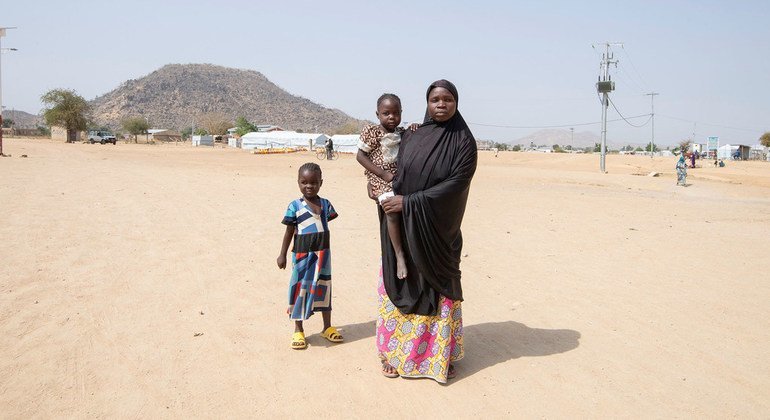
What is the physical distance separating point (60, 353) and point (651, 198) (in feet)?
52.7

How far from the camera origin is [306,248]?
411 centimetres

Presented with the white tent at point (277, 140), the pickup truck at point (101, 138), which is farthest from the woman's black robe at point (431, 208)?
the pickup truck at point (101, 138)

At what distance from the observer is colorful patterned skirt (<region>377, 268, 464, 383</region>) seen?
3584 millimetres

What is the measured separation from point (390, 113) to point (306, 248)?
1.27 metres

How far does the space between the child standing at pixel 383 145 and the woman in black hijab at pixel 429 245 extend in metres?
0.13

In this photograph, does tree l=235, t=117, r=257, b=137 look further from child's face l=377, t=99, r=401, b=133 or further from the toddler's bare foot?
the toddler's bare foot

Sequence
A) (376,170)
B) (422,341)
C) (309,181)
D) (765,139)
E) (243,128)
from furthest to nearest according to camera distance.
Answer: (243,128)
(765,139)
(309,181)
(376,170)
(422,341)

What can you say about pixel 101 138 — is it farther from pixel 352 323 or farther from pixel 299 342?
pixel 299 342

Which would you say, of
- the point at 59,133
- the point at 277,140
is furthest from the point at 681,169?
the point at 59,133

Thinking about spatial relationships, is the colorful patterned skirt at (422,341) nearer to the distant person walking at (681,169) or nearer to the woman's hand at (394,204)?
the woman's hand at (394,204)

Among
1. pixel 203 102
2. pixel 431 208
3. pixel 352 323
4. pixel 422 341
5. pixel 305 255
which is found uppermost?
pixel 203 102

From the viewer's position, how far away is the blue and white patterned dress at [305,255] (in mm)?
4102

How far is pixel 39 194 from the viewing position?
430 inches

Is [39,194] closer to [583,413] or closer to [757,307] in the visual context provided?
[583,413]
